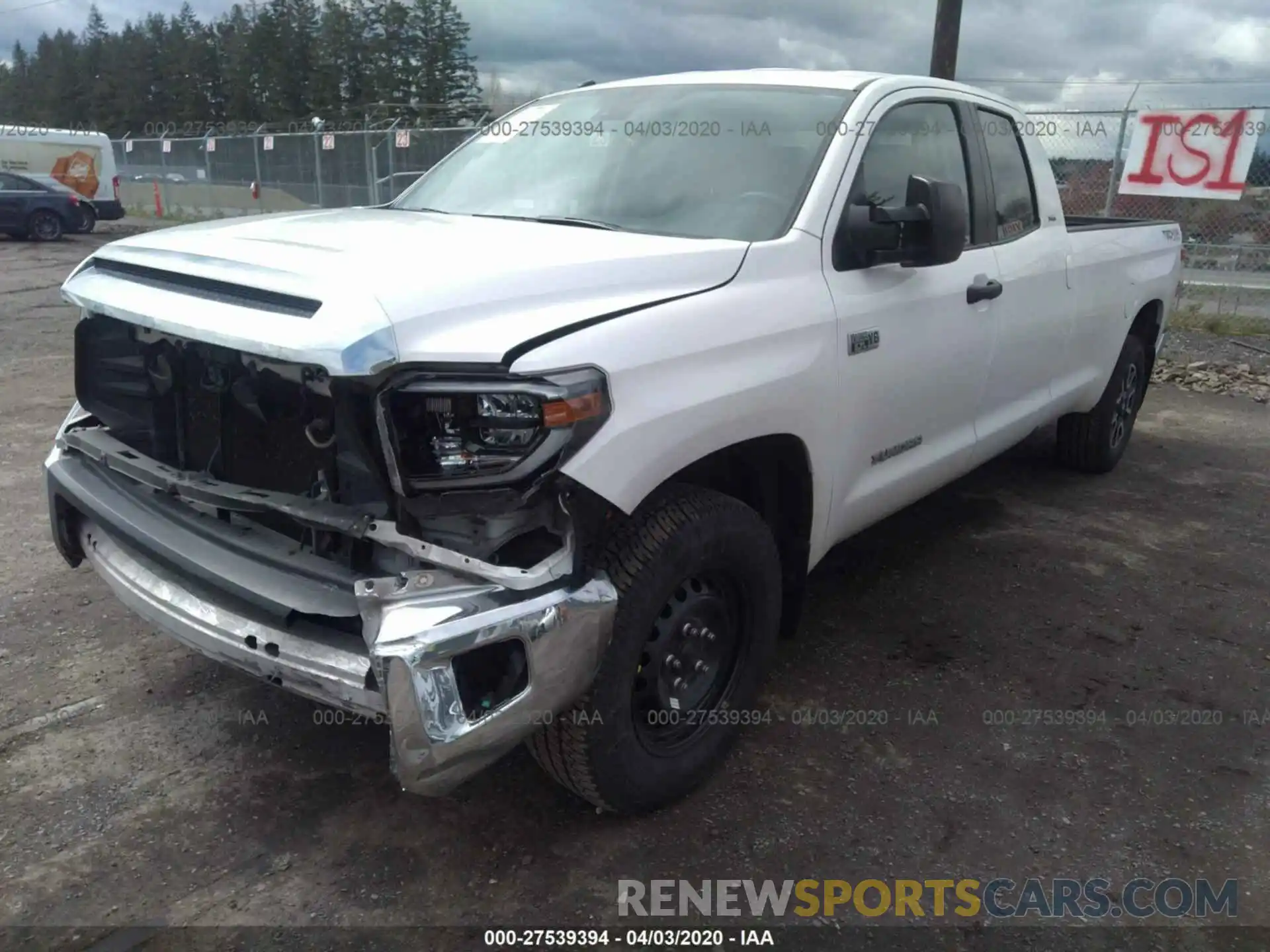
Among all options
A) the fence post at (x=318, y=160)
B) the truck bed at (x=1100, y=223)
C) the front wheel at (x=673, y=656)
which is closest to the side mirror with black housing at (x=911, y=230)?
the front wheel at (x=673, y=656)

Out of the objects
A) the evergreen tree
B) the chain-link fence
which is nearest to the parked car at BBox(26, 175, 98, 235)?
the chain-link fence

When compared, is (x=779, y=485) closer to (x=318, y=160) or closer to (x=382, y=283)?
(x=382, y=283)

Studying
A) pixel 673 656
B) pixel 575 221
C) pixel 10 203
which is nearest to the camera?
pixel 673 656

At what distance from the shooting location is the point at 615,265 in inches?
103

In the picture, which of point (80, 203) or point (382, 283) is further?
point (80, 203)

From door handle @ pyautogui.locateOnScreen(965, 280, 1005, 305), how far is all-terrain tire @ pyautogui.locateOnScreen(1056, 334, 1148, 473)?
2.01m

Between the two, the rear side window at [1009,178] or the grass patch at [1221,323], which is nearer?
the rear side window at [1009,178]

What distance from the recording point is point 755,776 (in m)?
2.97

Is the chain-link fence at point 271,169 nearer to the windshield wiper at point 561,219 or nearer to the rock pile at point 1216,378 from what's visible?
the rock pile at point 1216,378

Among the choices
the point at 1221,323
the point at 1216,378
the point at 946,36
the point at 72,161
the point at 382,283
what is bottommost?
the point at 1216,378

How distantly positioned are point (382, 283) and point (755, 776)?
1.74 m

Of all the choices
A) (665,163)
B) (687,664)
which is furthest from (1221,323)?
(687,664)

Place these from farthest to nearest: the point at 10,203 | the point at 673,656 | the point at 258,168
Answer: the point at 258,168
the point at 10,203
the point at 673,656

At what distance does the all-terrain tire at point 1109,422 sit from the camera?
5.56m
